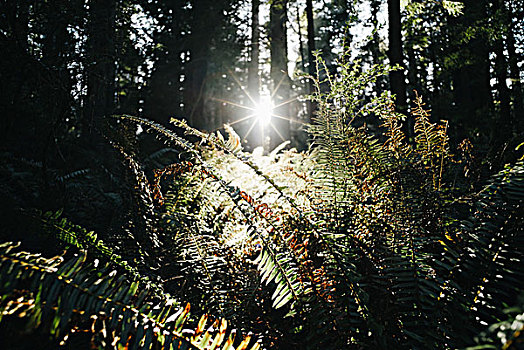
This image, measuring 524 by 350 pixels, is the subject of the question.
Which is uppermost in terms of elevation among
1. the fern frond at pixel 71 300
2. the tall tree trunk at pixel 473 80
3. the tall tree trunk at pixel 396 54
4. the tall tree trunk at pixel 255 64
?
the tall tree trunk at pixel 255 64

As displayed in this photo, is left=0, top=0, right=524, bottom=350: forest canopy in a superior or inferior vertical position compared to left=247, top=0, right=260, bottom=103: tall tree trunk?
inferior

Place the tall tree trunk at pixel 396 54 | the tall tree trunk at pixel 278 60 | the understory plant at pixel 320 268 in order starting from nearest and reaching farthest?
the understory plant at pixel 320 268 → the tall tree trunk at pixel 396 54 → the tall tree trunk at pixel 278 60

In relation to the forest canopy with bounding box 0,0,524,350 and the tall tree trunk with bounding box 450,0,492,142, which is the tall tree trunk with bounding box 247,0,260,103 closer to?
the tall tree trunk with bounding box 450,0,492,142

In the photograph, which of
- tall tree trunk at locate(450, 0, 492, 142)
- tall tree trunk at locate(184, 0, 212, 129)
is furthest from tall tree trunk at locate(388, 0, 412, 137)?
tall tree trunk at locate(184, 0, 212, 129)

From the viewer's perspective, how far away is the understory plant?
3.43 ft

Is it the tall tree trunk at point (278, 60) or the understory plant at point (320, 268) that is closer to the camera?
the understory plant at point (320, 268)

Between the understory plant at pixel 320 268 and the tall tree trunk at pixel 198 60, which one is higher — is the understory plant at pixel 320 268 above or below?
below

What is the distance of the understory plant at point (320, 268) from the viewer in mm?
1044

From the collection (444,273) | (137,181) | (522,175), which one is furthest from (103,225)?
(522,175)

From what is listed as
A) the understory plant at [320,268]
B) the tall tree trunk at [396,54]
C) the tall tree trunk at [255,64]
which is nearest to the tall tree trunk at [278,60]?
the tall tree trunk at [255,64]

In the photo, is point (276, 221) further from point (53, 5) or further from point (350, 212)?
point (53, 5)

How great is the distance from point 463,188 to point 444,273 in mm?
795

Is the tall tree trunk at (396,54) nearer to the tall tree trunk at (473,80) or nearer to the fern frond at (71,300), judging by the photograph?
the fern frond at (71,300)

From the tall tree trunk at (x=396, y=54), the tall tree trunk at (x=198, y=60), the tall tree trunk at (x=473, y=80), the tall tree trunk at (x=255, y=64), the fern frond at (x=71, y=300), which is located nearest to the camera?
the fern frond at (x=71, y=300)
